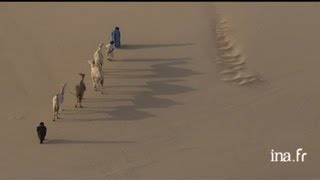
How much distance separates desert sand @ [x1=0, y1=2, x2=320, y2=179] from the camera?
12.5 meters

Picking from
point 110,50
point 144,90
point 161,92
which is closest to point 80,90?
point 144,90

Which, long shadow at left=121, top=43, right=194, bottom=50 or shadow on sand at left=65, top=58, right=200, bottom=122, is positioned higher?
long shadow at left=121, top=43, right=194, bottom=50

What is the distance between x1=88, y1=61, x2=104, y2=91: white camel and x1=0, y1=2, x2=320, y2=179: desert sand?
0.19m

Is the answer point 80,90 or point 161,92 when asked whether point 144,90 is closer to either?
point 161,92

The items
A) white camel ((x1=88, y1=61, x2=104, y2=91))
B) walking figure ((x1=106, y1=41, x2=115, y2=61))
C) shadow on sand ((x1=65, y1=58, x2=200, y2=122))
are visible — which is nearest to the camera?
shadow on sand ((x1=65, y1=58, x2=200, y2=122))

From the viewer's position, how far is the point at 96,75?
14156mm

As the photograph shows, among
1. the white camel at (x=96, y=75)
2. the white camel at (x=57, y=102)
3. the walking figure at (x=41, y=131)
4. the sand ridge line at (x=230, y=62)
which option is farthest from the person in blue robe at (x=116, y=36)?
the walking figure at (x=41, y=131)

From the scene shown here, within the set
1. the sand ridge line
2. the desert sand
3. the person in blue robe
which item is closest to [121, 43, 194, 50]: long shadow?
the desert sand

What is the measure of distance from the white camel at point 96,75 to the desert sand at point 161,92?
190 millimetres

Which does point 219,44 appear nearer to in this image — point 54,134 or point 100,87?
point 100,87

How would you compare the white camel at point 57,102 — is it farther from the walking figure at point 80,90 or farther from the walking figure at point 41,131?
the walking figure at point 41,131

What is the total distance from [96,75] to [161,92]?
4.13ft

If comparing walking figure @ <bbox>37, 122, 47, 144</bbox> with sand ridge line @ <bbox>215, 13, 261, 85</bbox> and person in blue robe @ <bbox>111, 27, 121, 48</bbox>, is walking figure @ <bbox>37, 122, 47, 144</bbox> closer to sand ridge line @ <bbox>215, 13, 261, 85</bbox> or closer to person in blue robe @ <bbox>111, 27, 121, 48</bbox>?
person in blue robe @ <bbox>111, 27, 121, 48</bbox>

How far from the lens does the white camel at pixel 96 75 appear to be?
14.1m
